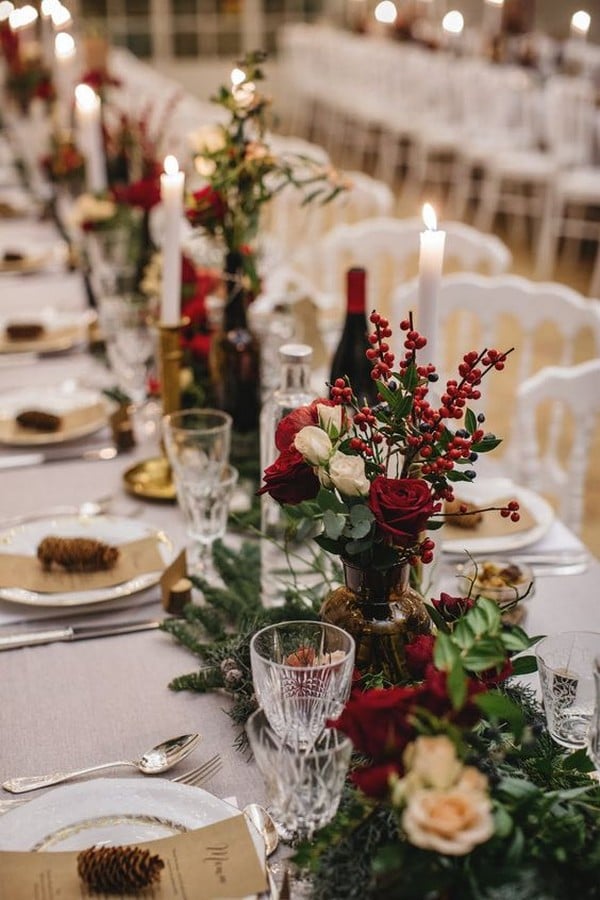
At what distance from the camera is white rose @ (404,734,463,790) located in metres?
0.71

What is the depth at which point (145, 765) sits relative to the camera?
3.46 ft

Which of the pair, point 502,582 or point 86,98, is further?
point 86,98

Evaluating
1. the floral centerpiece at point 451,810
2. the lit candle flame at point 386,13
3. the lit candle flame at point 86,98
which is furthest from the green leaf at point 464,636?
the lit candle flame at point 386,13

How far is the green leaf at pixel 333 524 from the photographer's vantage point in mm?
952

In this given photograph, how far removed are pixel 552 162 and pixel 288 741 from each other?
575 cm

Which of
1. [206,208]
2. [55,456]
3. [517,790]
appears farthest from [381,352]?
[55,456]

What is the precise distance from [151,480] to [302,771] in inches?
37.1

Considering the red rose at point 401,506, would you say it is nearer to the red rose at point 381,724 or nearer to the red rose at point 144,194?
the red rose at point 381,724

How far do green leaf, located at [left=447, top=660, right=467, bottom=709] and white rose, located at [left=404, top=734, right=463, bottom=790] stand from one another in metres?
0.04

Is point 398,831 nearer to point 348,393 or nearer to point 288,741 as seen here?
point 288,741

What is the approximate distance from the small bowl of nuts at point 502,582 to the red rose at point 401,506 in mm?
336

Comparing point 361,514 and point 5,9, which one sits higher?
point 361,514

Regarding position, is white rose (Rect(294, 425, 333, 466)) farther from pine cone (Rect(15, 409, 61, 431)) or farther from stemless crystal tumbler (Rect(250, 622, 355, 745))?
pine cone (Rect(15, 409, 61, 431))

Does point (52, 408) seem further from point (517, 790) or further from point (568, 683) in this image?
point (517, 790)
